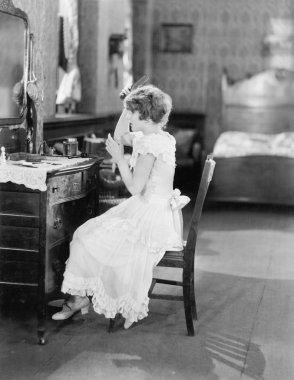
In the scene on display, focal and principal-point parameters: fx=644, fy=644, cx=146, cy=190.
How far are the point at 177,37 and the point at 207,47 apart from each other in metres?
0.50

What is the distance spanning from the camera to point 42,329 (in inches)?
137

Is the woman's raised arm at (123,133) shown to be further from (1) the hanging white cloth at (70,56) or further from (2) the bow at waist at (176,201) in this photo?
(1) the hanging white cloth at (70,56)

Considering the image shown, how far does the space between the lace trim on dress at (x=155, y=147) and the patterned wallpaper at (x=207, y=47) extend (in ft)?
21.3

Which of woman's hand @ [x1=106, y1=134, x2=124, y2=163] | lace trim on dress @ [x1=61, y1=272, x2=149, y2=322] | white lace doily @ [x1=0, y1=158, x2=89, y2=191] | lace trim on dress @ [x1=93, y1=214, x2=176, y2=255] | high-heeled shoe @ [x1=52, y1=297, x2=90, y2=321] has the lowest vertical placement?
high-heeled shoe @ [x1=52, y1=297, x2=90, y2=321]

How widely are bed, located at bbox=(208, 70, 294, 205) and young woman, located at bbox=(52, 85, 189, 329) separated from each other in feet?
14.1

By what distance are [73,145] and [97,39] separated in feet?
11.3

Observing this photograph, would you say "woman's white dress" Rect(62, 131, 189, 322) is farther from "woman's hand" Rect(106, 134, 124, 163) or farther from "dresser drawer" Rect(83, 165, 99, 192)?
"dresser drawer" Rect(83, 165, 99, 192)

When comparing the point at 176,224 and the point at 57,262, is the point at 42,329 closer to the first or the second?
the point at 57,262

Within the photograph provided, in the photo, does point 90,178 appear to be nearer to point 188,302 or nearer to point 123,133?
point 123,133

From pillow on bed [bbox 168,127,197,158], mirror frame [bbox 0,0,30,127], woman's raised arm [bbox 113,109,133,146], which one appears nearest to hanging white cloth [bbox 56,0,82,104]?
mirror frame [bbox 0,0,30,127]

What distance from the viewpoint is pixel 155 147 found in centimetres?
370

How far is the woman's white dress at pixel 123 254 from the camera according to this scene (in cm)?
354

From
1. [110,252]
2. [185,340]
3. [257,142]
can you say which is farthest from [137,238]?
[257,142]

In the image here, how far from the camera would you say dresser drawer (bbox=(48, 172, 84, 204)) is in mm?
3494
